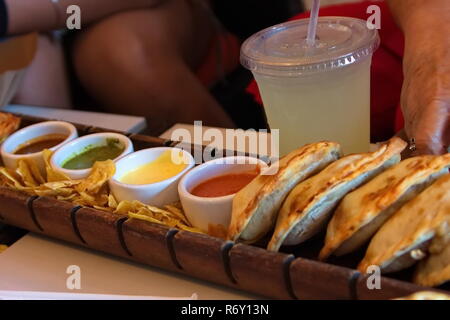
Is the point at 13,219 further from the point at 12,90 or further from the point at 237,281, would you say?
the point at 12,90

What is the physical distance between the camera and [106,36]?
1.73m

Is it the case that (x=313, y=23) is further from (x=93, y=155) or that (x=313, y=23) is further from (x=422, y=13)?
(x=93, y=155)

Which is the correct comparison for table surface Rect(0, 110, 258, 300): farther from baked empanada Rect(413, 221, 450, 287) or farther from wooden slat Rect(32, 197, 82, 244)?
baked empanada Rect(413, 221, 450, 287)

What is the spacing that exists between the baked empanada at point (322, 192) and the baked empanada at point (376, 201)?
0.6 inches

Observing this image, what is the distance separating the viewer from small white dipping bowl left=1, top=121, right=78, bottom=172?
102cm

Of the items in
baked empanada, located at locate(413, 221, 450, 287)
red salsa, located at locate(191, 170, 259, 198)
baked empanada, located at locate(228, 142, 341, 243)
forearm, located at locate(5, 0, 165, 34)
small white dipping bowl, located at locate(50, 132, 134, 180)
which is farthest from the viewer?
forearm, located at locate(5, 0, 165, 34)

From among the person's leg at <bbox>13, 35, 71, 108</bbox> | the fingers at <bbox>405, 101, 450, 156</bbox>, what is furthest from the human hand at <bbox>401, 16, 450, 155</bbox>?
the person's leg at <bbox>13, 35, 71, 108</bbox>

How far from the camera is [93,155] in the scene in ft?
3.40

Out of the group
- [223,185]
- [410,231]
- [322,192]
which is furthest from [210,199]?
[410,231]

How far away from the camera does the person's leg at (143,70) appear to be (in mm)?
1733

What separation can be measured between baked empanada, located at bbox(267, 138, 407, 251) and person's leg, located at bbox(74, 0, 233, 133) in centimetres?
104

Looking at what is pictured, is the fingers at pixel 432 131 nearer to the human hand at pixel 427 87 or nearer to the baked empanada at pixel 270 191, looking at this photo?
the human hand at pixel 427 87
